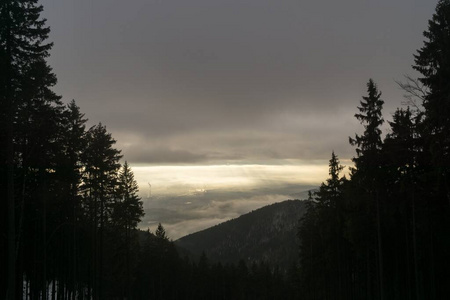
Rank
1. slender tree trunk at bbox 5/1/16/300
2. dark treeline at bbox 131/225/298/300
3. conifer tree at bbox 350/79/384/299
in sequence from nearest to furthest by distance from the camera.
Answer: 1. slender tree trunk at bbox 5/1/16/300
2. conifer tree at bbox 350/79/384/299
3. dark treeline at bbox 131/225/298/300

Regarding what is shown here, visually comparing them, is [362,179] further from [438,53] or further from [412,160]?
[438,53]

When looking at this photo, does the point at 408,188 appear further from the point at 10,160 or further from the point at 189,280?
the point at 189,280

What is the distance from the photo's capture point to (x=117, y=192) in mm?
36094

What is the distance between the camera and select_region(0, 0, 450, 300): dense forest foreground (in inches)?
742

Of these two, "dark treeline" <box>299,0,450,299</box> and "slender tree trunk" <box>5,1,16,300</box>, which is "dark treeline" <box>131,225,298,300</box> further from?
"slender tree trunk" <box>5,1,16,300</box>

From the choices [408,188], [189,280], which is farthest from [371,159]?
[189,280]

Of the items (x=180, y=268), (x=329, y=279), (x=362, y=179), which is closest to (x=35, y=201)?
(x=362, y=179)

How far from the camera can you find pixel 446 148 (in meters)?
20.7

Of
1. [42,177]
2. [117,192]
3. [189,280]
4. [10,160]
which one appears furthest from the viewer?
[189,280]

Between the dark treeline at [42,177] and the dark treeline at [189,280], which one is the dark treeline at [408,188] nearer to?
the dark treeline at [42,177]

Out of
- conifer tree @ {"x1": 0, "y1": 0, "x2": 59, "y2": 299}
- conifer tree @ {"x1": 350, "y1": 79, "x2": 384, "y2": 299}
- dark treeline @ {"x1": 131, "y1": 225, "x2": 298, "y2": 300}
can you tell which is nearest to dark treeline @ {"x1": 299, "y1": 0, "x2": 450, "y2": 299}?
conifer tree @ {"x1": 350, "y1": 79, "x2": 384, "y2": 299}

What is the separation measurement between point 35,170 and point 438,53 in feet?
83.4

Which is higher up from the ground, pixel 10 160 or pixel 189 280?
pixel 10 160

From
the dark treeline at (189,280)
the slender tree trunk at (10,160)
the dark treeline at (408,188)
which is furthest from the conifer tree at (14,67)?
the dark treeline at (189,280)
